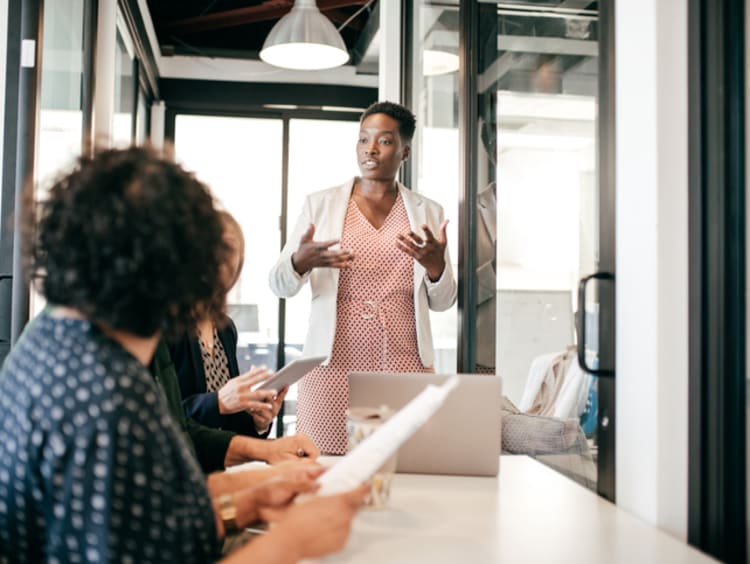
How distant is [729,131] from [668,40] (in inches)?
7.6

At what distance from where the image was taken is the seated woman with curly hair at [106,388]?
0.77 m

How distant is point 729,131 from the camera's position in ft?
4.24

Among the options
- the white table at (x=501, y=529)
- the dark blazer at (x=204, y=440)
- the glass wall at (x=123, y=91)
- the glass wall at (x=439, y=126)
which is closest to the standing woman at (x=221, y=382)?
the dark blazer at (x=204, y=440)

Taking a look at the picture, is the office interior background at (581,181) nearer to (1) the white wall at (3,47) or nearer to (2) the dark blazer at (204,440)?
(1) the white wall at (3,47)

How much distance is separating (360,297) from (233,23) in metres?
3.83

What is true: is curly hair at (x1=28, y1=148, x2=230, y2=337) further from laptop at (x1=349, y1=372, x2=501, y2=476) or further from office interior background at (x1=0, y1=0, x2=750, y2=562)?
laptop at (x1=349, y1=372, x2=501, y2=476)

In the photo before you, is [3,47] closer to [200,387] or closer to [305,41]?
[200,387]

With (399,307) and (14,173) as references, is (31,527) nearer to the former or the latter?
(399,307)

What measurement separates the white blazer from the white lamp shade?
2062mm

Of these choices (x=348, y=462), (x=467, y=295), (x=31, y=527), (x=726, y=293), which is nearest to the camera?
(x=31, y=527)

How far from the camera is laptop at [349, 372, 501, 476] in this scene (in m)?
1.55

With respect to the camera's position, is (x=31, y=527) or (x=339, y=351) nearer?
(x=31, y=527)

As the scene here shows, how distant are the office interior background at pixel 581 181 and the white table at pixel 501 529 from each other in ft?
0.39

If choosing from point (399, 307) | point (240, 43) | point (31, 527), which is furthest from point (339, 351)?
point (240, 43)
